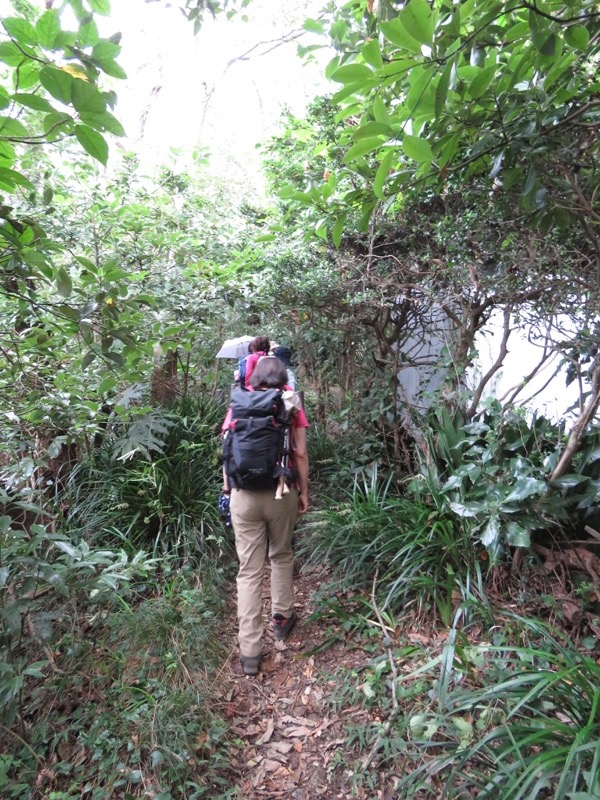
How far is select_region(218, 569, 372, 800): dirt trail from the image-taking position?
232 cm

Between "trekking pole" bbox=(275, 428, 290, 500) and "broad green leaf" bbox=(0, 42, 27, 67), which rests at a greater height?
"broad green leaf" bbox=(0, 42, 27, 67)

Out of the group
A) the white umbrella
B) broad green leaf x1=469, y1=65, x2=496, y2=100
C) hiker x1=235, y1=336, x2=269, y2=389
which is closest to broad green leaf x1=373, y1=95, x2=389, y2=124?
broad green leaf x1=469, y1=65, x2=496, y2=100

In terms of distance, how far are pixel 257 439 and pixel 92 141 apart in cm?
195

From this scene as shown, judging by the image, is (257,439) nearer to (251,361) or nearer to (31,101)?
(251,361)

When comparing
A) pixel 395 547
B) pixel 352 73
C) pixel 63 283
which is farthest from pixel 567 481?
pixel 63 283

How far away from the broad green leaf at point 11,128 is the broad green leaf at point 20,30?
0.62 ft

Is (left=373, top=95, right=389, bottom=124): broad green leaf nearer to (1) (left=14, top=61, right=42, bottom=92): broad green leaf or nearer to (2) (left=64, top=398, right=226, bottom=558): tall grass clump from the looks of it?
(1) (left=14, top=61, right=42, bottom=92): broad green leaf

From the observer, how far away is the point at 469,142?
207cm

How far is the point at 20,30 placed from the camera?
1.06 metres

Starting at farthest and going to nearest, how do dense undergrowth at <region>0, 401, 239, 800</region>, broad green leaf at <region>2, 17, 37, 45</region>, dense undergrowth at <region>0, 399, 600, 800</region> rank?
1. dense undergrowth at <region>0, 401, 239, 800</region>
2. dense undergrowth at <region>0, 399, 600, 800</region>
3. broad green leaf at <region>2, 17, 37, 45</region>

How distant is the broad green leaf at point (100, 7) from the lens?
1189mm

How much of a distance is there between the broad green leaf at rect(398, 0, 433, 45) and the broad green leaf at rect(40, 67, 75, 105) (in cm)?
81

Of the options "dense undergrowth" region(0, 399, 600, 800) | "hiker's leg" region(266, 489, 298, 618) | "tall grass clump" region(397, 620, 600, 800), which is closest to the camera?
"tall grass clump" region(397, 620, 600, 800)

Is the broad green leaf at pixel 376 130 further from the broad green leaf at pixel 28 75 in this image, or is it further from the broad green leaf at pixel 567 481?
the broad green leaf at pixel 567 481
